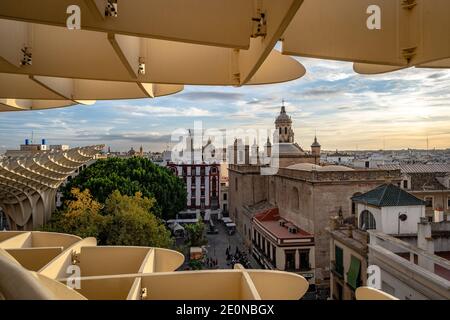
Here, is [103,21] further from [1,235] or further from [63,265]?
[1,235]

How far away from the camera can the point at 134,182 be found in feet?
86.6

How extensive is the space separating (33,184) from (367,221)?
62.3 feet

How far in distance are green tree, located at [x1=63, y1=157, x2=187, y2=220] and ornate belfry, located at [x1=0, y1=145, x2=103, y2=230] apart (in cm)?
153

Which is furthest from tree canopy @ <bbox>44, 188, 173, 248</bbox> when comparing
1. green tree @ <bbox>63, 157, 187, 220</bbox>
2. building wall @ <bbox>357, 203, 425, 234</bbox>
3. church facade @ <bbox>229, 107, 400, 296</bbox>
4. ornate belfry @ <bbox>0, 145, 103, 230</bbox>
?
building wall @ <bbox>357, 203, 425, 234</bbox>

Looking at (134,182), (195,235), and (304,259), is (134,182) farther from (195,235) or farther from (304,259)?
(304,259)

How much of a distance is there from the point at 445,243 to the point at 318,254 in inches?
544

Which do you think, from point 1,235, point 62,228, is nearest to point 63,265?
point 1,235

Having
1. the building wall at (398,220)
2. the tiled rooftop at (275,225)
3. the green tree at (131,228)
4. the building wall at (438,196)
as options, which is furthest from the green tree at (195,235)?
the building wall at (438,196)

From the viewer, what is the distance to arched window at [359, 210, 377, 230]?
16.8 meters

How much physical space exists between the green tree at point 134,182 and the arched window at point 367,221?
13.2m

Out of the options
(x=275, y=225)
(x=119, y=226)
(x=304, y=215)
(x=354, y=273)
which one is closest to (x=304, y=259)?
(x=304, y=215)

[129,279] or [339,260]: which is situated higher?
[129,279]

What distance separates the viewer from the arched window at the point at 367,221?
16.8 meters

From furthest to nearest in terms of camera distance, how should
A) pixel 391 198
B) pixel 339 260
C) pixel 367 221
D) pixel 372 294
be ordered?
1. pixel 339 260
2. pixel 367 221
3. pixel 391 198
4. pixel 372 294
